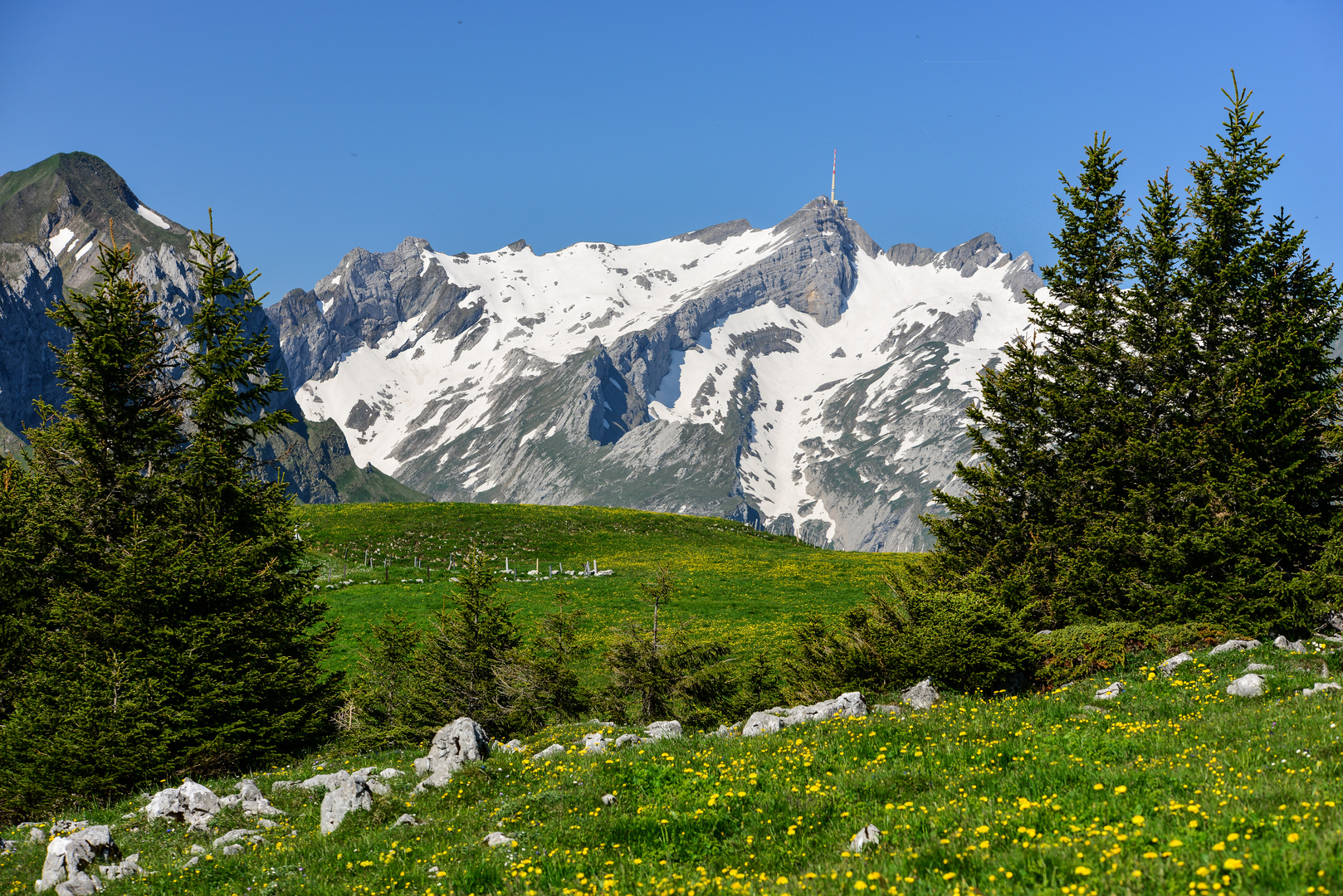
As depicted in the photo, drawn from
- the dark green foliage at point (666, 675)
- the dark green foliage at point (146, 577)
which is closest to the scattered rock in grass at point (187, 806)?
the dark green foliage at point (146, 577)

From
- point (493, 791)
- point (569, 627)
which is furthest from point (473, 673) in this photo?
point (493, 791)

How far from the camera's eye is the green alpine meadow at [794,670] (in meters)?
8.64

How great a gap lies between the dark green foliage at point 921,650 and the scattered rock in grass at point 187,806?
48.0ft

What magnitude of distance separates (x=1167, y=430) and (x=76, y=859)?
98.4 feet

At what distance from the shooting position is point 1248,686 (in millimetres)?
13578

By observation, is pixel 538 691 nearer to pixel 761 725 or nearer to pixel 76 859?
pixel 761 725

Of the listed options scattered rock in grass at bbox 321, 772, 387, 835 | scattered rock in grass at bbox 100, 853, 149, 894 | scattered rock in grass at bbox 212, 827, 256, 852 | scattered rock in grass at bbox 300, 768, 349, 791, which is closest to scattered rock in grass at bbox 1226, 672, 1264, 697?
scattered rock in grass at bbox 321, 772, 387, 835

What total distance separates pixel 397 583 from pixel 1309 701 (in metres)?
52.3

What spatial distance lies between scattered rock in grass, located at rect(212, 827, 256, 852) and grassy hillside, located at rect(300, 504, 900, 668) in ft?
49.7

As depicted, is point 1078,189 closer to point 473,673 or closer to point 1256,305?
point 1256,305

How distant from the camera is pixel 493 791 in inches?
498

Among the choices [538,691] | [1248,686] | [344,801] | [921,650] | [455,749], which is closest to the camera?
[344,801]

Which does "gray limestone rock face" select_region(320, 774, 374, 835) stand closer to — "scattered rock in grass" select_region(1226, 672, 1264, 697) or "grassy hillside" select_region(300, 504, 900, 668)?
"scattered rock in grass" select_region(1226, 672, 1264, 697)

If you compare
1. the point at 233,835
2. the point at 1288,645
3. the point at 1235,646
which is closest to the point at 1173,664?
the point at 1235,646
